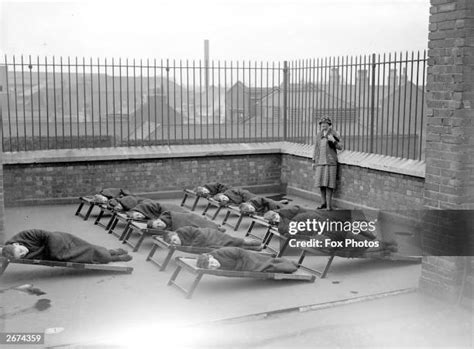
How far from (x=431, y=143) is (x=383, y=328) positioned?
1845 millimetres

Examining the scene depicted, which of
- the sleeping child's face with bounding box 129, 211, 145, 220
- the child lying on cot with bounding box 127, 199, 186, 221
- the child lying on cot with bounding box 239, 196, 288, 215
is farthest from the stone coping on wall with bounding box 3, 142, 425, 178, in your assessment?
the sleeping child's face with bounding box 129, 211, 145, 220

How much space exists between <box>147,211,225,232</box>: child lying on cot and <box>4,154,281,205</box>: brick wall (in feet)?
14.4

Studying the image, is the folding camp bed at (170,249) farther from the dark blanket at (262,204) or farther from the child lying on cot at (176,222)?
the dark blanket at (262,204)

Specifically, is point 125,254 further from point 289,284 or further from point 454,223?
point 454,223

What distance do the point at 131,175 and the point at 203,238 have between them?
18.2 ft

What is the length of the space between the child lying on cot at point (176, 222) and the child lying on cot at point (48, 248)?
1.18m

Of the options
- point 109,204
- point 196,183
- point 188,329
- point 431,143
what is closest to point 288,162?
point 196,183

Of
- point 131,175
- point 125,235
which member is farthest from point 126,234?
point 131,175

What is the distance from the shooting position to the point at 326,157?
11.0 m

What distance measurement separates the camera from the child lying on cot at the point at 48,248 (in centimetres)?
642

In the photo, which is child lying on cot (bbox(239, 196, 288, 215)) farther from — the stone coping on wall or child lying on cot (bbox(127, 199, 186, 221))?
the stone coping on wall

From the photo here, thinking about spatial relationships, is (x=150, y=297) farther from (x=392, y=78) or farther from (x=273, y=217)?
(x=392, y=78)

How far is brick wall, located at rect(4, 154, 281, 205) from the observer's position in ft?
Answer: 37.7

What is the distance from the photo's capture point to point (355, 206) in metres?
10.9
